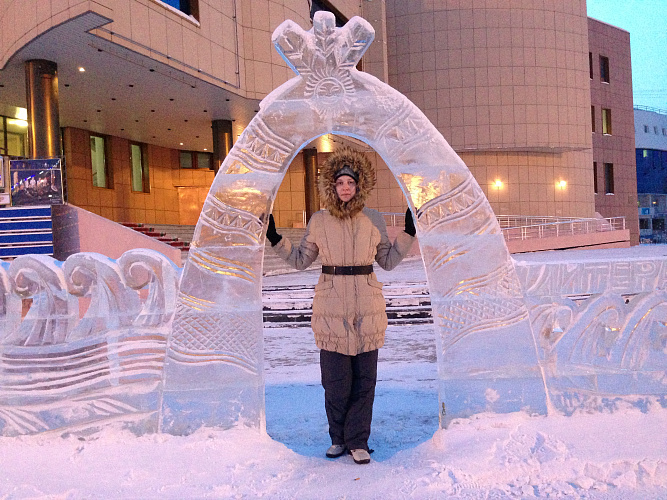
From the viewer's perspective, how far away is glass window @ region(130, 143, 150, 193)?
21.5 meters

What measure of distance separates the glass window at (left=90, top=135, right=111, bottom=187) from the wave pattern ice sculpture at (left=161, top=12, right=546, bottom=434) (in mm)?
18312

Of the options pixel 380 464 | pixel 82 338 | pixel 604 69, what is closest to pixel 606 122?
pixel 604 69

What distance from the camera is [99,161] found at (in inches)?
786

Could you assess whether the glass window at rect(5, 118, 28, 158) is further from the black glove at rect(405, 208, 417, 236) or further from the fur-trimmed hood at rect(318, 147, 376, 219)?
the black glove at rect(405, 208, 417, 236)

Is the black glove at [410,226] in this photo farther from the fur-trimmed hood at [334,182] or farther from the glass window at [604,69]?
the glass window at [604,69]

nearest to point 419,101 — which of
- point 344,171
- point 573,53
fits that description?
point 573,53

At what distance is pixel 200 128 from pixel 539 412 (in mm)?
18338

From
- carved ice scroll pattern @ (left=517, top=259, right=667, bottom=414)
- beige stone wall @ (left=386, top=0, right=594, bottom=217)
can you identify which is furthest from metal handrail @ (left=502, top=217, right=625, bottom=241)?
carved ice scroll pattern @ (left=517, top=259, right=667, bottom=414)

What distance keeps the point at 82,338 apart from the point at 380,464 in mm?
1795

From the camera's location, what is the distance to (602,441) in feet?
9.25

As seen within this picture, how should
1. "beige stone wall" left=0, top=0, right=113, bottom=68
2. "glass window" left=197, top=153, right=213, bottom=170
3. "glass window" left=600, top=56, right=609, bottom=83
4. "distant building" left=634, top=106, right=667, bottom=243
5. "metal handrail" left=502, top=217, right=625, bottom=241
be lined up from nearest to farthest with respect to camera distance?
"beige stone wall" left=0, top=0, right=113, bottom=68 < "metal handrail" left=502, top=217, right=625, bottom=241 < "glass window" left=197, top=153, right=213, bottom=170 < "glass window" left=600, top=56, right=609, bottom=83 < "distant building" left=634, top=106, right=667, bottom=243

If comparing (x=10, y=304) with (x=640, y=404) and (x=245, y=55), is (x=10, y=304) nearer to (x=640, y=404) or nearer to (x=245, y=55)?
(x=640, y=404)

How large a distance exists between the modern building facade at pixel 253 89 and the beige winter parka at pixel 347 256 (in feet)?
30.7

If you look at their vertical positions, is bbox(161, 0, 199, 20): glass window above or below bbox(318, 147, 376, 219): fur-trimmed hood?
above
